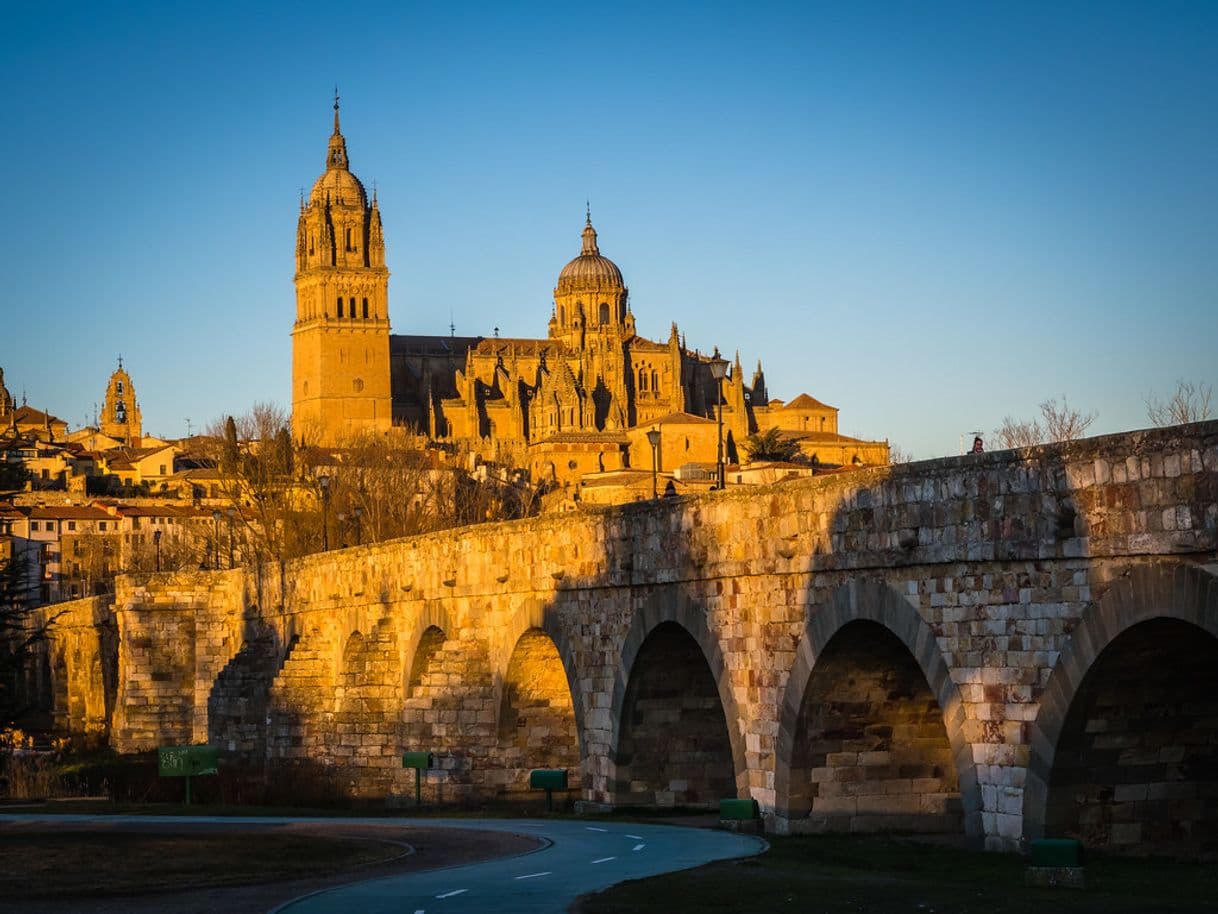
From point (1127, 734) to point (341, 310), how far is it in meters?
167

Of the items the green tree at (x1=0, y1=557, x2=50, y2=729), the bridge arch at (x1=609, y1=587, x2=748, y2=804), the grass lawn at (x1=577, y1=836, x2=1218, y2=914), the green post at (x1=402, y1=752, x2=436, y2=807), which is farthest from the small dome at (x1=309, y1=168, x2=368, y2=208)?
the grass lawn at (x1=577, y1=836, x2=1218, y2=914)

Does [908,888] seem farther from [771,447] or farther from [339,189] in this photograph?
[339,189]

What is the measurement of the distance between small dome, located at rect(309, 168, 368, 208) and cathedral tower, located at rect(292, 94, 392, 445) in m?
0.09

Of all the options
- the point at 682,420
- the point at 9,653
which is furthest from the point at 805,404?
the point at 9,653

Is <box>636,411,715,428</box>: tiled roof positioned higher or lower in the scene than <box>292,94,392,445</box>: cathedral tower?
lower

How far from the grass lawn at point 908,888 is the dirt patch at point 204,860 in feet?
12.0

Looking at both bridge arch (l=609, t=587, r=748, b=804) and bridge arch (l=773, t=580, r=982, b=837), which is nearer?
bridge arch (l=773, t=580, r=982, b=837)

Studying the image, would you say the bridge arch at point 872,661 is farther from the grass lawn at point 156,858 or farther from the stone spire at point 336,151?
the stone spire at point 336,151

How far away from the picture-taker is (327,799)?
38.7 metres

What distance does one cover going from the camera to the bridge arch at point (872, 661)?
20953 millimetres

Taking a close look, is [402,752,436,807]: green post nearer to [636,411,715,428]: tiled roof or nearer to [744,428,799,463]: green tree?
[744,428,799,463]: green tree

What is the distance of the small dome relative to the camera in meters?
185

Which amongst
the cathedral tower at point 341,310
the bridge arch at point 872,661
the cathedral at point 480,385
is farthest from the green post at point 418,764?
the cathedral tower at point 341,310

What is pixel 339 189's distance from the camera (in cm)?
18538
